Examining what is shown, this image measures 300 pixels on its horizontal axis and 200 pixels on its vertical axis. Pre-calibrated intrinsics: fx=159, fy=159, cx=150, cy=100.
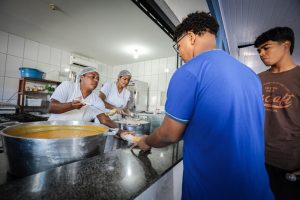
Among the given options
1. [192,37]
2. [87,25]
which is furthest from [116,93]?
[192,37]

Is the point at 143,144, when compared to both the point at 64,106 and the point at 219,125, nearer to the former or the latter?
the point at 219,125

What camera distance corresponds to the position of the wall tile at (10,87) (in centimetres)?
413

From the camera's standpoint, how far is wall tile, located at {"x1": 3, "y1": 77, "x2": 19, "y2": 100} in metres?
4.13

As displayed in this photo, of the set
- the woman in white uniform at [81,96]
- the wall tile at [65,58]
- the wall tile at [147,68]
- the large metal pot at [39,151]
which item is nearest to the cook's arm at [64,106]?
the woman in white uniform at [81,96]

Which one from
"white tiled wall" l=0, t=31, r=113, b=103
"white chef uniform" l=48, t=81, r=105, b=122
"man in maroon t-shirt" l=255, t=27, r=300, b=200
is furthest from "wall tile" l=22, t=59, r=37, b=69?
"man in maroon t-shirt" l=255, t=27, r=300, b=200

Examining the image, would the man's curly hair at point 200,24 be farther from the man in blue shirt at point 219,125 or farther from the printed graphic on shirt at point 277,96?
the printed graphic on shirt at point 277,96

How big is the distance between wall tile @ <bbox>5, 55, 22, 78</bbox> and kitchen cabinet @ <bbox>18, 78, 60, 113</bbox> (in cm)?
24

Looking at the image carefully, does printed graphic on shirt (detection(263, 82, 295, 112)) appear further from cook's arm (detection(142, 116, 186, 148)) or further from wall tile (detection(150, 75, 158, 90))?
wall tile (detection(150, 75, 158, 90))

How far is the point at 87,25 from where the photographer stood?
3270 millimetres

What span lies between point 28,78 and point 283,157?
510 centimetres

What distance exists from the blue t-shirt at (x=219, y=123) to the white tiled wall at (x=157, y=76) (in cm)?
466

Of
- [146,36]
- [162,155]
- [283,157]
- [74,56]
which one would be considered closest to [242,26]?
[146,36]

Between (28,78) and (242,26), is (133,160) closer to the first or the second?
(242,26)

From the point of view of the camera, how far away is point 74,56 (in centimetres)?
514
